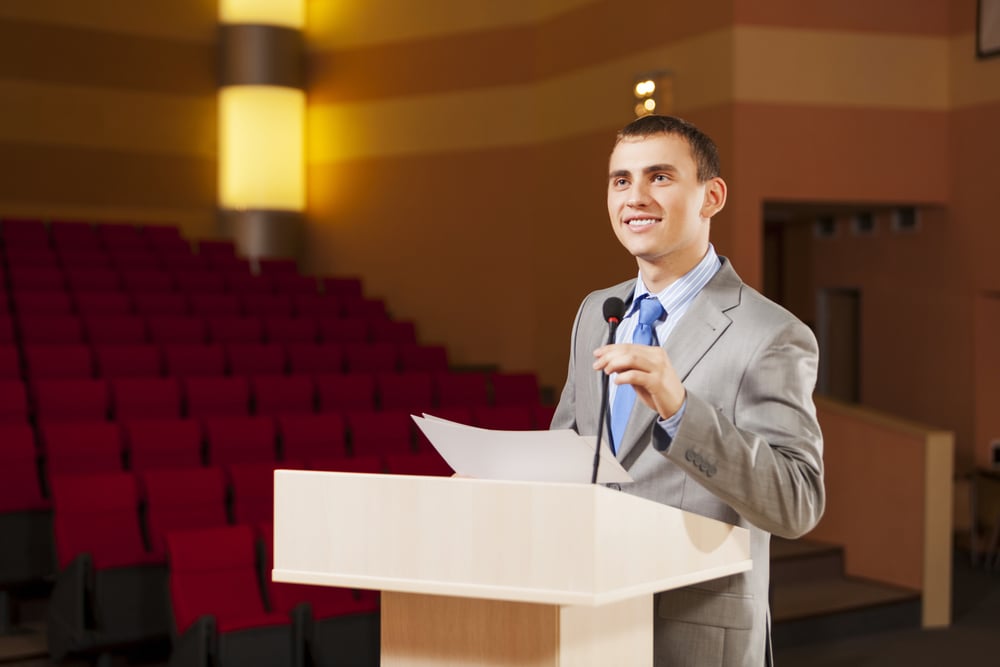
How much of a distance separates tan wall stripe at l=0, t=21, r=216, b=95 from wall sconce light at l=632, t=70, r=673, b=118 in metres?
2.43

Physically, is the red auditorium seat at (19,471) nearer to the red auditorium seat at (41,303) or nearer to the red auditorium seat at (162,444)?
the red auditorium seat at (162,444)

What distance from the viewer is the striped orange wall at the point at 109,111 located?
4.85m

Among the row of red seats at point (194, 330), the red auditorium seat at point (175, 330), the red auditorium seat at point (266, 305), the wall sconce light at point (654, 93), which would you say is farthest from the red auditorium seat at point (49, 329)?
the wall sconce light at point (654, 93)

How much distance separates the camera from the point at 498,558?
0.65 metres

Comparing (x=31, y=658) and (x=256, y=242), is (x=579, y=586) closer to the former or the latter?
(x=31, y=658)

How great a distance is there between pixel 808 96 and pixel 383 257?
1969 millimetres

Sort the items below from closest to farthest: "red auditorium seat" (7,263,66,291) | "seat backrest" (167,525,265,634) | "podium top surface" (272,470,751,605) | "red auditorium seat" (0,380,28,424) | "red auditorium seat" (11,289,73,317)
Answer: "podium top surface" (272,470,751,605) → "seat backrest" (167,525,265,634) → "red auditorium seat" (0,380,28,424) → "red auditorium seat" (11,289,73,317) → "red auditorium seat" (7,263,66,291)

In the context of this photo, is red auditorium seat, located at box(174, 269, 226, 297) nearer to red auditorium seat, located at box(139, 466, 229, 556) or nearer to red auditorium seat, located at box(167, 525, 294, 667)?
red auditorium seat, located at box(139, 466, 229, 556)

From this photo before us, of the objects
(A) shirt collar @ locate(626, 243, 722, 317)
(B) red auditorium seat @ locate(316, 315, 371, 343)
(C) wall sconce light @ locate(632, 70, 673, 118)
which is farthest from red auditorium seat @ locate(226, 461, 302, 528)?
(C) wall sconce light @ locate(632, 70, 673, 118)

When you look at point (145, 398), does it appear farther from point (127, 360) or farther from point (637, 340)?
point (637, 340)

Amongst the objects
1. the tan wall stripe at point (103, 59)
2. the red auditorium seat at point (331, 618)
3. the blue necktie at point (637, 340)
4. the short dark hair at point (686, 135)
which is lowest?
the red auditorium seat at point (331, 618)

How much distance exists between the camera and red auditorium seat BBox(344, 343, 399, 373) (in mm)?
3539

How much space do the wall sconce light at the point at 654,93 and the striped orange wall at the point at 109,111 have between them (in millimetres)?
2415

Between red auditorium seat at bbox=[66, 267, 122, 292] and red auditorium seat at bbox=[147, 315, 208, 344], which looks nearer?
red auditorium seat at bbox=[147, 315, 208, 344]
